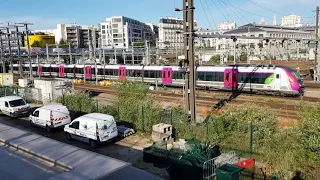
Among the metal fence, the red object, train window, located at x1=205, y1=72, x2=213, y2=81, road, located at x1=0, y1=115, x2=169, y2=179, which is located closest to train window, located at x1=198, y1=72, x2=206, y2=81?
train window, located at x1=205, y1=72, x2=213, y2=81

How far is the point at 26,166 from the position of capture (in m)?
8.39

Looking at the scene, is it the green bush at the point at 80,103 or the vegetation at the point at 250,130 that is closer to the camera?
the vegetation at the point at 250,130

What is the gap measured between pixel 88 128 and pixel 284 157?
9.44 meters

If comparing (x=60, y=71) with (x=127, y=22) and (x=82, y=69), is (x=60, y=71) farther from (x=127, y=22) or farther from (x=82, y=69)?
(x=127, y=22)

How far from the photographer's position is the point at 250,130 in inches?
502

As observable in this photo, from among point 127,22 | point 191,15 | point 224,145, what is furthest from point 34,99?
point 127,22

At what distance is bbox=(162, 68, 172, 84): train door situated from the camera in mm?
33906

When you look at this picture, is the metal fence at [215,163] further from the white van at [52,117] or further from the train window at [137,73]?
the train window at [137,73]

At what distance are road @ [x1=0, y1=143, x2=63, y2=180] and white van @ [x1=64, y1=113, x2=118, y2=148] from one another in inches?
217

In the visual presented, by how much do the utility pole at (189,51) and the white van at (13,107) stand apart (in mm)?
13620

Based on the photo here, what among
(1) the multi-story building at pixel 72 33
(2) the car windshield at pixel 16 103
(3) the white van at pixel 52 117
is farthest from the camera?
(1) the multi-story building at pixel 72 33

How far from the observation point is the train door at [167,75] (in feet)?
111

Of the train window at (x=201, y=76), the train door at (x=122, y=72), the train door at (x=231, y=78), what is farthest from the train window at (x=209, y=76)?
the train door at (x=122, y=72)

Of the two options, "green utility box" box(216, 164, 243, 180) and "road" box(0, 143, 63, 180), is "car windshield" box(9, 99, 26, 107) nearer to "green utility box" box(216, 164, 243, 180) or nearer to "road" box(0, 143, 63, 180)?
"road" box(0, 143, 63, 180)
